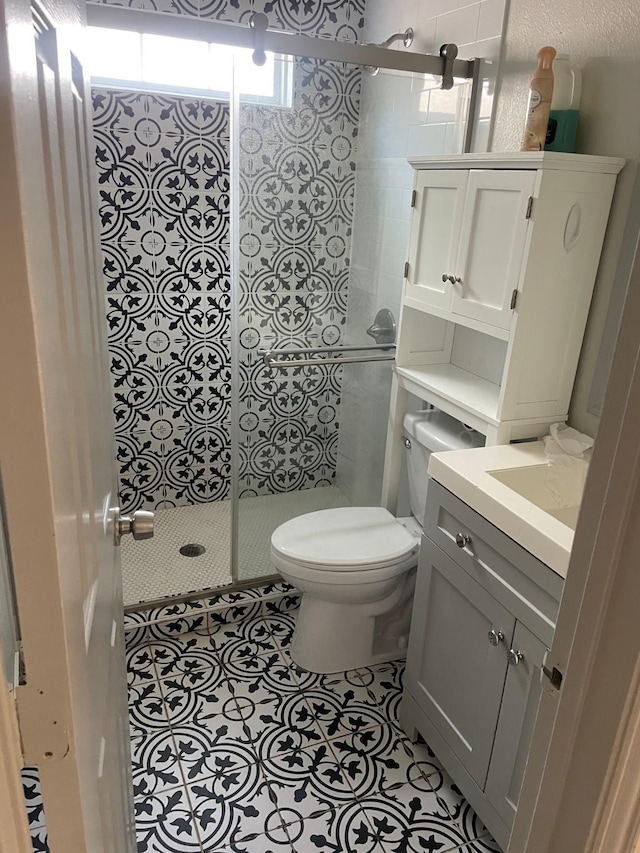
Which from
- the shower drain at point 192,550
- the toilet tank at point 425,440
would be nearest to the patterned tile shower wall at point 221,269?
the shower drain at point 192,550

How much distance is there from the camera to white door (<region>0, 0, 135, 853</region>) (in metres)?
0.44

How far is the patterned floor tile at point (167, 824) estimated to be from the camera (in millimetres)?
1577

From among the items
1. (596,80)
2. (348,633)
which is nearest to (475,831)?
(348,633)

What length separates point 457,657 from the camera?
165 centimetres

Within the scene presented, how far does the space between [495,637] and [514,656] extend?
69mm

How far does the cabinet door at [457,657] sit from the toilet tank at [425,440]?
333 mm

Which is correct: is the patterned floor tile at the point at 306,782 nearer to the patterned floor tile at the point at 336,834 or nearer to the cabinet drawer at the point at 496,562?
the patterned floor tile at the point at 336,834

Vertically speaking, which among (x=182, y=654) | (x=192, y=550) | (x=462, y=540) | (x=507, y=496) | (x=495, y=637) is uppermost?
(x=507, y=496)

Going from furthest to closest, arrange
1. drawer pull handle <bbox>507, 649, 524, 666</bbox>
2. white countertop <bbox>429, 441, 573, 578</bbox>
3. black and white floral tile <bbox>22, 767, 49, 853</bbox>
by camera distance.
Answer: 1. drawer pull handle <bbox>507, 649, 524, 666</bbox>
2. white countertop <bbox>429, 441, 573, 578</bbox>
3. black and white floral tile <bbox>22, 767, 49, 853</bbox>

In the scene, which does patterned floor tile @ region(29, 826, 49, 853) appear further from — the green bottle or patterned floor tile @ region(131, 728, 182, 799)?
the green bottle

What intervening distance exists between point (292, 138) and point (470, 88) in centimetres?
58

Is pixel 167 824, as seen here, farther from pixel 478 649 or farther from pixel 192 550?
pixel 192 550

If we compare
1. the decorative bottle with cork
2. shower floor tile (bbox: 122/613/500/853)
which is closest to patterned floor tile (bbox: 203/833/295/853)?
shower floor tile (bbox: 122/613/500/853)

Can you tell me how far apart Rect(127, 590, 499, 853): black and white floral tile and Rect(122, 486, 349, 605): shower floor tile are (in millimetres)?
170
